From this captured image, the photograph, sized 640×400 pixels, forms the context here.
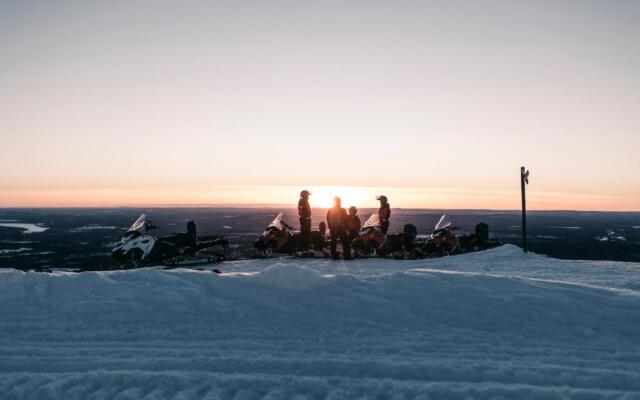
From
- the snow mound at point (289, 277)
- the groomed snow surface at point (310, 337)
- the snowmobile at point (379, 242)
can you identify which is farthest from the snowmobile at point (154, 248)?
the snow mound at point (289, 277)

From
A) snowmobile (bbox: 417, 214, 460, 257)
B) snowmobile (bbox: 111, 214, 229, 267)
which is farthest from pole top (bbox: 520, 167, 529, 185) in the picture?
snowmobile (bbox: 111, 214, 229, 267)

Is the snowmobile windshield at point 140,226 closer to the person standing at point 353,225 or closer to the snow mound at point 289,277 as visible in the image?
the person standing at point 353,225

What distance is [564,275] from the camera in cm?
953

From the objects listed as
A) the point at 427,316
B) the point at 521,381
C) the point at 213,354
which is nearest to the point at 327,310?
the point at 427,316

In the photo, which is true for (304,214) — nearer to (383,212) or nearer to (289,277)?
(383,212)

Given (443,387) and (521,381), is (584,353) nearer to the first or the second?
(521,381)

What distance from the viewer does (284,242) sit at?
566 inches

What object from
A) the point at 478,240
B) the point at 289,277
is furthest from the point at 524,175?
the point at 289,277

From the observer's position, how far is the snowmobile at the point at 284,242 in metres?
14.4

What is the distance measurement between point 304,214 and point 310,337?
9463 mm

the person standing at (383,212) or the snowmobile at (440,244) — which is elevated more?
the person standing at (383,212)

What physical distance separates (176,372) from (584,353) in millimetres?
4067

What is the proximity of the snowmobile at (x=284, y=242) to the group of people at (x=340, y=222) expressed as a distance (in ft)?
0.90

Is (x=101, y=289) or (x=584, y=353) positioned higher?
(x=101, y=289)
